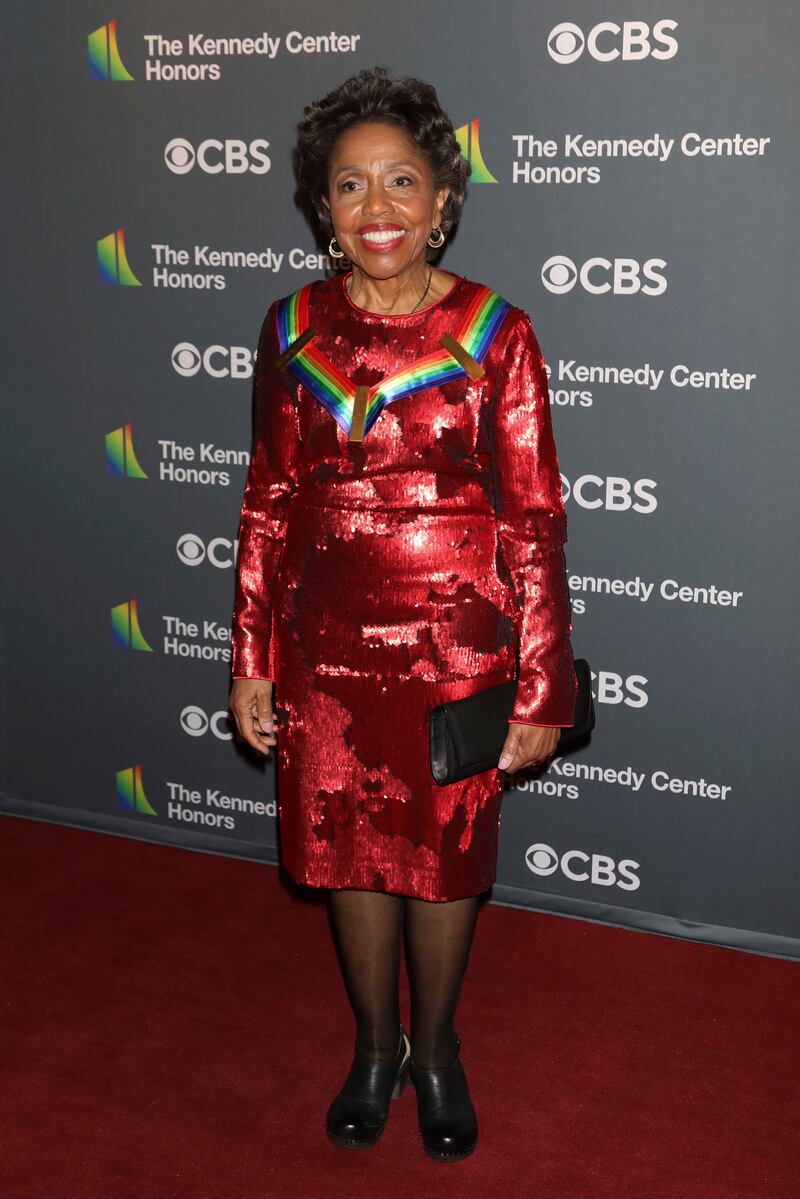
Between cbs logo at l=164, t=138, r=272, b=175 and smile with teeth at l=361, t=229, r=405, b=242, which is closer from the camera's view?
smile with teeth at l=361, t=229, r=405, b=242

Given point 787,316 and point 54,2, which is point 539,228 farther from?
point 54,2

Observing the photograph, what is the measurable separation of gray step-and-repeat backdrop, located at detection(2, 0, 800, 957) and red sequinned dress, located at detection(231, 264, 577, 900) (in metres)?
0.78

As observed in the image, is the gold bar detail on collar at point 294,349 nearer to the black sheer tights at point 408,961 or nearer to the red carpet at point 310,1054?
the black sheer tights at point 408,961

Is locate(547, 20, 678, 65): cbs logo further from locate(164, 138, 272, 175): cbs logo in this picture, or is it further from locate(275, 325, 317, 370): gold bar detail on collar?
locate(275, 325, 317, 370): gold bar detail on collar

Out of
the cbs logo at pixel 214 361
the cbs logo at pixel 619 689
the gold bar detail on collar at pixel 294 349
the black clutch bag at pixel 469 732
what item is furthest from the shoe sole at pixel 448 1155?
the cbs logo at pixel 214 361

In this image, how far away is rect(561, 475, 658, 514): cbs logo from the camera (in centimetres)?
287

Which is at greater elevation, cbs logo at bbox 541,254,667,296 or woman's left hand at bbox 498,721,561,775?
cbs logo at bbox 541,254,667,296

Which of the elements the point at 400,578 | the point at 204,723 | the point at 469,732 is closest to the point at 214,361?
the point at 204,723

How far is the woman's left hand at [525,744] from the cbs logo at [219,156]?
63.8 inches

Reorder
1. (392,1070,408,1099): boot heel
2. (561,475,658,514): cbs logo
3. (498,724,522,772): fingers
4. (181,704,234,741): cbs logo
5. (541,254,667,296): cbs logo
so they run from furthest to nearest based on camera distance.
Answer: (181,704,234,741): cbs logo → (561,475,658,514): cbs logo → (541,254,667,296): cbs logo → (392,1070,408,1099): boot heel → (498,724,522,772): fingers

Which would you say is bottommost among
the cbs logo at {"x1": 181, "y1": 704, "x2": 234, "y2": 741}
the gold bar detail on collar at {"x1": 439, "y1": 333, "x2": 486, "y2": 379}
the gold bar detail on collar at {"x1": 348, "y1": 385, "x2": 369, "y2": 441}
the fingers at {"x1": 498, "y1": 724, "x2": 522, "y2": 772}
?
the cbs logo at {"x1": 181, "y1": 704, "x2": 234, "y2": 741}

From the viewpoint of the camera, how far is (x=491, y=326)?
6.77 feet

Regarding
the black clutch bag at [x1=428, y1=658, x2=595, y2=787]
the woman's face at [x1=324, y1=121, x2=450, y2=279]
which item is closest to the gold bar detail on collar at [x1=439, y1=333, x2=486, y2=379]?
the woman's face at [x1=324, y1=121, x2=450, y2=279]

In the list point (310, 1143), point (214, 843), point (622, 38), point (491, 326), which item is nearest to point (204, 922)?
point (214, 843)
